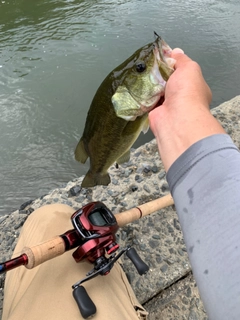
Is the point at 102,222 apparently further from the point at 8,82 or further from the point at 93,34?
the point at 93,34

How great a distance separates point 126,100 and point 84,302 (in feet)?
3.30

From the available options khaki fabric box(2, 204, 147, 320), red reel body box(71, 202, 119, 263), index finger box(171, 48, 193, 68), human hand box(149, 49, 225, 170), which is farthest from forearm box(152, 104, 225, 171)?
khaki fabric box(2, 204, 147, 320)

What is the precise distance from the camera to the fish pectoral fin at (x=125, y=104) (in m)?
1.79

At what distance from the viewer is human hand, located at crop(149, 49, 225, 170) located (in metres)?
1.15

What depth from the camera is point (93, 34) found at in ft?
22.8

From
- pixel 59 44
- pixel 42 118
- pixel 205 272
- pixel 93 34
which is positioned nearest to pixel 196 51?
pixel 93 34

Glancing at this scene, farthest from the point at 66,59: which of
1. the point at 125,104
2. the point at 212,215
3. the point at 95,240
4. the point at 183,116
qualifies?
the point at 212,215

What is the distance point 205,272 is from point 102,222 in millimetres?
955

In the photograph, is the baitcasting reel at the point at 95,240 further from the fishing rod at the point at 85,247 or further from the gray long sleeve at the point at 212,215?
A: the gray long sleeve at the point at 212,215

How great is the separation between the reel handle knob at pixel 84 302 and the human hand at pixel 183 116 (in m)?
0.74

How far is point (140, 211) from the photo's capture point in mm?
2297

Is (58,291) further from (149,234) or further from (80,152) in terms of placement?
(149,234)

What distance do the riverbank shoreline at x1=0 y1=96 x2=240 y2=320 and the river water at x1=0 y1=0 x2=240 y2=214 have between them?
128cm

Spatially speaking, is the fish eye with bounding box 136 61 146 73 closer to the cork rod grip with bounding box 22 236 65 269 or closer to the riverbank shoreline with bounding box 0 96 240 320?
the cork rod grip with bounding box 22 236 65 269
